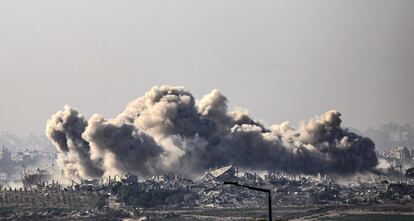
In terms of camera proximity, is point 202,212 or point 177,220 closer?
point 177,220

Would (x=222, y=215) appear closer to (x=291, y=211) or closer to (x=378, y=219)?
(x=291, y=211)

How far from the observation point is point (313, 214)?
193 meters

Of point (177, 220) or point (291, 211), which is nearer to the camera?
point (177, 220)

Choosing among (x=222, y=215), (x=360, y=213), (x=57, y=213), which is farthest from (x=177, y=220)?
(x=360, y=213)

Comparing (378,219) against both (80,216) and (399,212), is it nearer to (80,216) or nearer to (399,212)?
(399,212)

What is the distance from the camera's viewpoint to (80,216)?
19050cm

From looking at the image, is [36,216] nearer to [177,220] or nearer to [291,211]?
[177,220]

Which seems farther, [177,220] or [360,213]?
[360,213]

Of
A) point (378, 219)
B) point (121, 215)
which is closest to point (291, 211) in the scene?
point (378, 219)

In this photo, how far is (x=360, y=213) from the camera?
647ft

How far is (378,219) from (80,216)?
54.9 meters

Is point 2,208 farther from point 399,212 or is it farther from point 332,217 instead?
point 399,212

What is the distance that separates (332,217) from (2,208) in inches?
2512

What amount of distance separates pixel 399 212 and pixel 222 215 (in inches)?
1325
